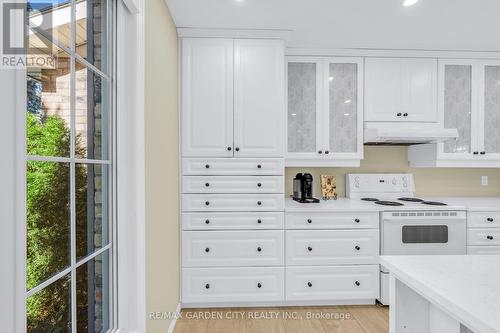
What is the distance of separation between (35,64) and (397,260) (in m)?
1.44

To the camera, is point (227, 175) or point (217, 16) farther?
point (227, 175)

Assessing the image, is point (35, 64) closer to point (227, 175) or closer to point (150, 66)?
point (150, 66)

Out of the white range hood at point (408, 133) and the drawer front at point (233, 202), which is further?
the white range hood at point (408, 133)

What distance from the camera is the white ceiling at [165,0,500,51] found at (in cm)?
202

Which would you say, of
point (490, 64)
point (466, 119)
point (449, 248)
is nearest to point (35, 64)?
point (449, 248)

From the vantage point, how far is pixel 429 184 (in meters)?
3.14

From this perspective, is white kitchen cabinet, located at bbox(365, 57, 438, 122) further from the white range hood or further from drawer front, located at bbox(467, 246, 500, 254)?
drawer front, located at bbox(467, 246, 500, 254)

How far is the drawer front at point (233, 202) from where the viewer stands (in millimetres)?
2416

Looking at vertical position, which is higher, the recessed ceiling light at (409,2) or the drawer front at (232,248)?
the recessed ceiling light at (409,2)

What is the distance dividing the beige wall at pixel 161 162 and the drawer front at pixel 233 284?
139mm

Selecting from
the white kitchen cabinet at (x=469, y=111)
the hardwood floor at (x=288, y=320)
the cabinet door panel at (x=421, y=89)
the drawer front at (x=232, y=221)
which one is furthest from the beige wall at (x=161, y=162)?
the white kitchen cabinet at (x=469, y=111)

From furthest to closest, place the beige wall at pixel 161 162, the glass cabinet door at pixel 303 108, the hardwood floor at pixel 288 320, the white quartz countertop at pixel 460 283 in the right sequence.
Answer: the glass cabinet door at pixel 303 108
the hardwood floor at pixel 288 320
the beige wall at pixel 161 162
the white quartz countertop at pixel 460 283

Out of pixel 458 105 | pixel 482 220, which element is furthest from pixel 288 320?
pixel 458 105

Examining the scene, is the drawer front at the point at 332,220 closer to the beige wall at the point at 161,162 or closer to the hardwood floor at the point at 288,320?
the hardwood floor at the point at 288,320
